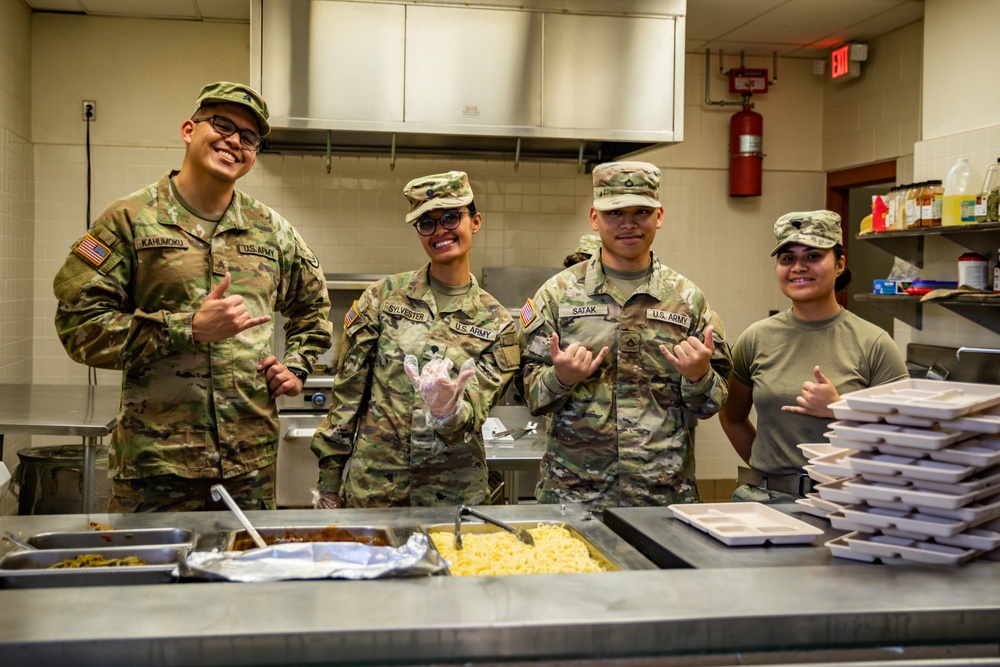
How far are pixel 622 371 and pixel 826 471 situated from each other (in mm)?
852

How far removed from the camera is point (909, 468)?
169 centimetres

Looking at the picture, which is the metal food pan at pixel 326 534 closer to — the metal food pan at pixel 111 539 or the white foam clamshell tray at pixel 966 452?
the metal food pan at pixel 111 539

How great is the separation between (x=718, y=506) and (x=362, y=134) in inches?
150

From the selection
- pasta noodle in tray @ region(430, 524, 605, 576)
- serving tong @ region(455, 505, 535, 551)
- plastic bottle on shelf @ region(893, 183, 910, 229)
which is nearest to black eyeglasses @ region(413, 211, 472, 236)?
serving tong @ region(455, 505, 535, 551)

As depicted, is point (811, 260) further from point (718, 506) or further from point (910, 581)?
point (910, 581)

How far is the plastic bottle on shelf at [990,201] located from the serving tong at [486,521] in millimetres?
3018

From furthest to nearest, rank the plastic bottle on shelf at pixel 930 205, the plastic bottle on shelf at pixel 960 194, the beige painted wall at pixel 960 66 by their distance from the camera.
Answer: the beige painted wall at pixel 960 66
the plastic bottle on shelf at pixel 930 205
the plastic bottle on shelf at pixel 960 194

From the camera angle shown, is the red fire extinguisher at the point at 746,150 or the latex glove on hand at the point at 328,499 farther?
the red fire extinguisher at the point at 746,150

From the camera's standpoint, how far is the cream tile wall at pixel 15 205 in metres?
5.06

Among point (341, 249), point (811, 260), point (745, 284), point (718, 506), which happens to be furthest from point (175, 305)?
point (745, 284)

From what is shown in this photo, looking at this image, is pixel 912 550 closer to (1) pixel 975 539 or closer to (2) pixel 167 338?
(1) pixel 975 539

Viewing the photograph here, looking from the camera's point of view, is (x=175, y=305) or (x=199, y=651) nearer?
(x=199, y=651)

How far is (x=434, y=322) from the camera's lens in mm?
2773

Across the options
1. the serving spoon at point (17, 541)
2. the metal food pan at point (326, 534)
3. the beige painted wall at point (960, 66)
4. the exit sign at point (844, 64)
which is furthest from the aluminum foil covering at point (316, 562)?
the exit sign at point (844, 64)
